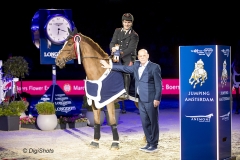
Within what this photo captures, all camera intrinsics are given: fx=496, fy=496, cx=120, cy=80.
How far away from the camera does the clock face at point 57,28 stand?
13070 mm

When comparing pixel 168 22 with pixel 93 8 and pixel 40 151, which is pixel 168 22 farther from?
pixel 40 151

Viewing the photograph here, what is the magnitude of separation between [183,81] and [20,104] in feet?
22.1

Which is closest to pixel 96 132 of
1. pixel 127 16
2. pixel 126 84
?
pixel 126 84

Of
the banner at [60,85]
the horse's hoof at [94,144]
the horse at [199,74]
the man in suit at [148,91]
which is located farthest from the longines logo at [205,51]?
the banner at [60,85]

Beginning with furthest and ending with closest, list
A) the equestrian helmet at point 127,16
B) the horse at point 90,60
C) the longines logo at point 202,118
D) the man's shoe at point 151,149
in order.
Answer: the equestrian helmet at point 127,16 → the horse at point 90,60 → the man's shoe at point 151,149 → the longines logo at point 202,118

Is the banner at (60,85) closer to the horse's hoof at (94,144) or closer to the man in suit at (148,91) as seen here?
the horse's hoof at (94,144)

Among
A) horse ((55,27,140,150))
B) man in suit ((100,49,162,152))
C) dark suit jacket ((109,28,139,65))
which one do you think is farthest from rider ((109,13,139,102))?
man in suit ((100,49,162,152))

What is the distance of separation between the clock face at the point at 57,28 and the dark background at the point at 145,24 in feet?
50.1

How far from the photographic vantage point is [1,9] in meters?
31.7

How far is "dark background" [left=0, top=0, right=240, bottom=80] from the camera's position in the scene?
1160 inches

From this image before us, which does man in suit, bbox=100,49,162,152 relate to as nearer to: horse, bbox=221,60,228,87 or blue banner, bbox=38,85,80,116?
horse, bbox=221,60,228,87

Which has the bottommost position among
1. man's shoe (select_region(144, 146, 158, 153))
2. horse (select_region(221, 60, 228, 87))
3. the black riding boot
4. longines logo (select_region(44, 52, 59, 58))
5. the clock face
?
man's shoe (select_region(144, 146, 158, 153))

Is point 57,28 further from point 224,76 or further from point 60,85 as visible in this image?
point 60,85

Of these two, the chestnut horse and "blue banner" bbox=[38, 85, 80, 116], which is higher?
the chestnut horse
